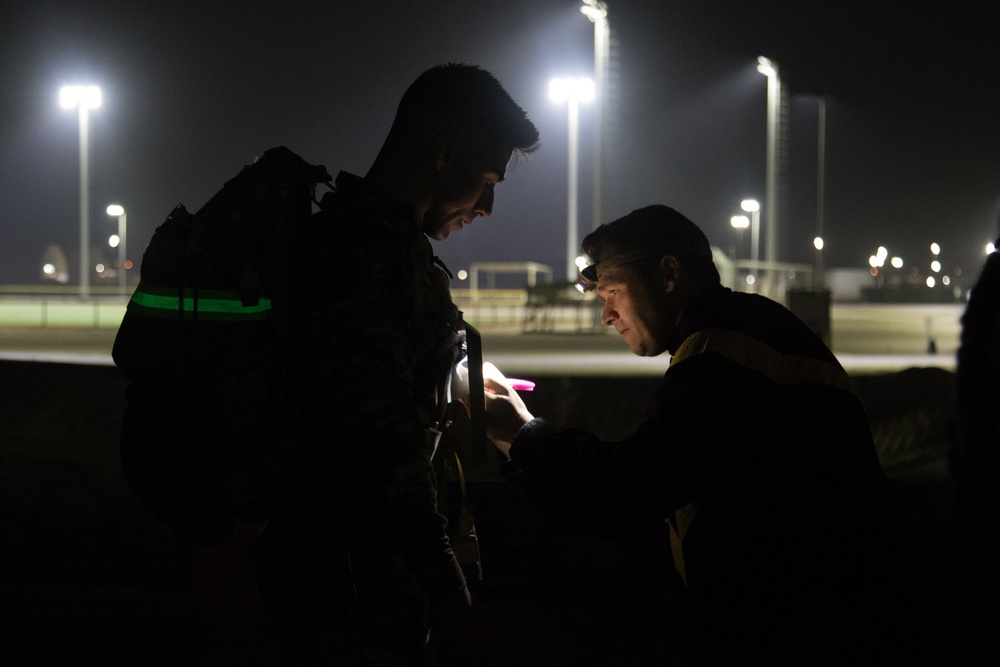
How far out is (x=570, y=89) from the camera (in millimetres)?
26969

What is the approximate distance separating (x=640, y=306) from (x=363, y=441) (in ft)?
3.49

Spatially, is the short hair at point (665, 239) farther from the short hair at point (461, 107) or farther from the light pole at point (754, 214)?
the light pole at point (754, 214)

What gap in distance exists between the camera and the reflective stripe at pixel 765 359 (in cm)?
216

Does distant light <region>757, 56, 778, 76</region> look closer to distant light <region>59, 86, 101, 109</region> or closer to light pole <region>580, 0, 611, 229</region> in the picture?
light pole <region>580, 0, 611, 229</region>

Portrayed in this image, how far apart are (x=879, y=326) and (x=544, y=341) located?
11622 mm

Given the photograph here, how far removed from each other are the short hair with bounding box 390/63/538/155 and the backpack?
30 centimetres

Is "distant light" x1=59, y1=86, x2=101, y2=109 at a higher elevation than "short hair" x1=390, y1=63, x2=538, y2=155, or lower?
higher

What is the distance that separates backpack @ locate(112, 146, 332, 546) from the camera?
1.79 m

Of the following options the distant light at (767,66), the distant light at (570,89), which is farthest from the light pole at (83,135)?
the distant light at (767,66)

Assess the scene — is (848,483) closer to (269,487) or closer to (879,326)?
(269,487)

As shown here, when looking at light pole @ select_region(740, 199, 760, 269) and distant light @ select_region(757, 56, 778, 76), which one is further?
light pole @ select_region(740, 199, 760, 269)

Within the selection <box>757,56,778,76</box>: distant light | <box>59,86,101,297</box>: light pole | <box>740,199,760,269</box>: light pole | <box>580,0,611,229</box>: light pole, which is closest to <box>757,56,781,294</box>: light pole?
<box>757,56,778,76</box>: distant light

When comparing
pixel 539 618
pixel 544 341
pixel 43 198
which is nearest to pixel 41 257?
pixel 43 198

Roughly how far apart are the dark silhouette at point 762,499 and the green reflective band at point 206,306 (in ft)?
2.50
